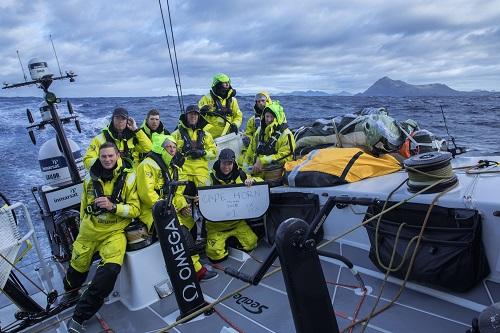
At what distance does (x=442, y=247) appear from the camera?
2699 millimetres

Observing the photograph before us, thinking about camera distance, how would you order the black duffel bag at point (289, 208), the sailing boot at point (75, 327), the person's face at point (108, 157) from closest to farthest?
the sailing boot at point (75, 327), the person's face at point (108, 157), the black duffel bag at point (289, 208)

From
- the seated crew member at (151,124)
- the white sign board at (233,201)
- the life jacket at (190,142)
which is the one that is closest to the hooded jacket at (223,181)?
the white sign board at (233,201)

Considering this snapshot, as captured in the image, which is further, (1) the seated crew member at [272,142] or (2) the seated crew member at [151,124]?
(2) the seated crew member at [151,124]

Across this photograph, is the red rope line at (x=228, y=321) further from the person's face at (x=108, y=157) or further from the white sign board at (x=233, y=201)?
the person's face at (x=108, y=157)

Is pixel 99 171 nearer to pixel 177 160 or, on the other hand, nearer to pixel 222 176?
pixel 177 160

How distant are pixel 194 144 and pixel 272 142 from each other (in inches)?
38.6

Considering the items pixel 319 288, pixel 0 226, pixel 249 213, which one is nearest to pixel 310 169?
pixel 249 213

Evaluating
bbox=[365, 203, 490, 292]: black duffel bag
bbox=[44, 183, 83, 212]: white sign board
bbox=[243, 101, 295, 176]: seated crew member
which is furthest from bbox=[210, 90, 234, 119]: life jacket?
bbox=[365, 203, 490, 292]: black duffel bag

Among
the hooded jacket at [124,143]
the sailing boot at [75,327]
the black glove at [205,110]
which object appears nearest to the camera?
the sailing boot at [75,327]

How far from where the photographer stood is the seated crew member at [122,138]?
14.5 ft

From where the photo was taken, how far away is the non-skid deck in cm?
265

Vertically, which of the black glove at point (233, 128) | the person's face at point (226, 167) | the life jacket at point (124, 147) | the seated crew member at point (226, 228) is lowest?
the seated crew member at point (226, 228)

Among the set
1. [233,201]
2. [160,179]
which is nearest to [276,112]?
[233,201]

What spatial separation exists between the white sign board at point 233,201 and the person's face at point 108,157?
103cm
